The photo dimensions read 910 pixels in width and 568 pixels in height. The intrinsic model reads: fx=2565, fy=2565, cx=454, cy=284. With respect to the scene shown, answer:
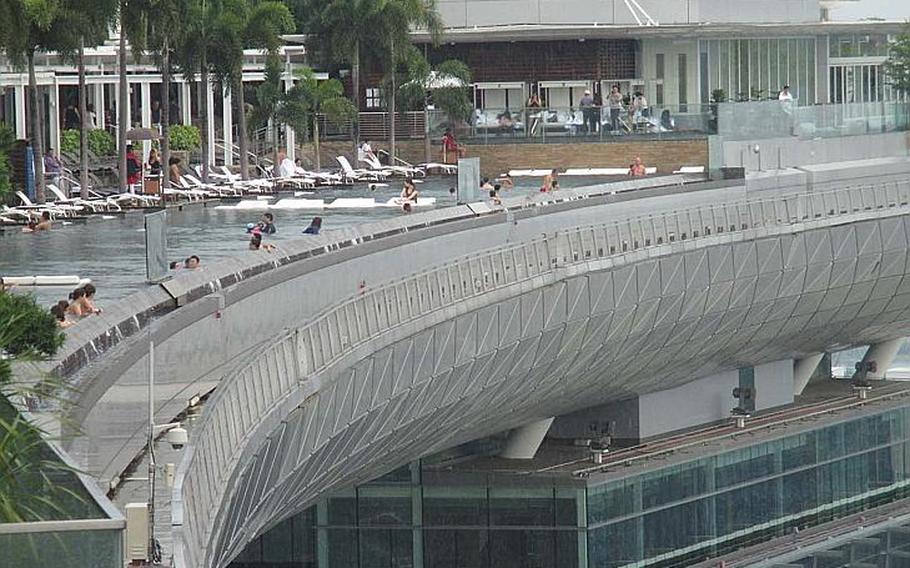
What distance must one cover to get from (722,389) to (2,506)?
4145cm

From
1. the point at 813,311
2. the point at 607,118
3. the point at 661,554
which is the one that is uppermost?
the point at 607,118

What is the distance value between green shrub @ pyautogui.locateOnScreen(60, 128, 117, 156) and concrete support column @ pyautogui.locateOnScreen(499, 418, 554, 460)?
16.2 meters

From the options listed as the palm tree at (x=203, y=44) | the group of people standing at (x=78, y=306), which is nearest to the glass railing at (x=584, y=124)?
Result: the palm tree at (x=203, y=44)

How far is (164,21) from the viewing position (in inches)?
1988

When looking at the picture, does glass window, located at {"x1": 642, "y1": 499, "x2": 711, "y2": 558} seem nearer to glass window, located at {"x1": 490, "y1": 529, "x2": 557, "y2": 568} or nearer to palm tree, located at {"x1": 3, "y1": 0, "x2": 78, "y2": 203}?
glass window, located at {"x1": 490, "y1": 529, "x2": 557, "y2": 568}

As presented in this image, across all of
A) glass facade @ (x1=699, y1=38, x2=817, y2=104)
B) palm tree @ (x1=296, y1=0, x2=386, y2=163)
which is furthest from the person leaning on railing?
glass facade @ (x1=699, y1=38, x2=817, y2=104)

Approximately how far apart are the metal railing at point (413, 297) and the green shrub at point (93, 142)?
1329 cm

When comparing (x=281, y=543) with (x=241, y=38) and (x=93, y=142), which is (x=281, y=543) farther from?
(x=241, y=38)

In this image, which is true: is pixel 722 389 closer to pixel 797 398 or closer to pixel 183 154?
pixel 797 398

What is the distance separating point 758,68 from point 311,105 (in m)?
28.0

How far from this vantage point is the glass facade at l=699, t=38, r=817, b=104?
86.2 m

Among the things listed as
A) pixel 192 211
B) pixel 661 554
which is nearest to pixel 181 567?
pixel 661 554

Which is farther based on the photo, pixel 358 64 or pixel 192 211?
pixel 358 64

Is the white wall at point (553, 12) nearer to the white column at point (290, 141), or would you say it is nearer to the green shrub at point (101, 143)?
the white column at point (290, 141)
